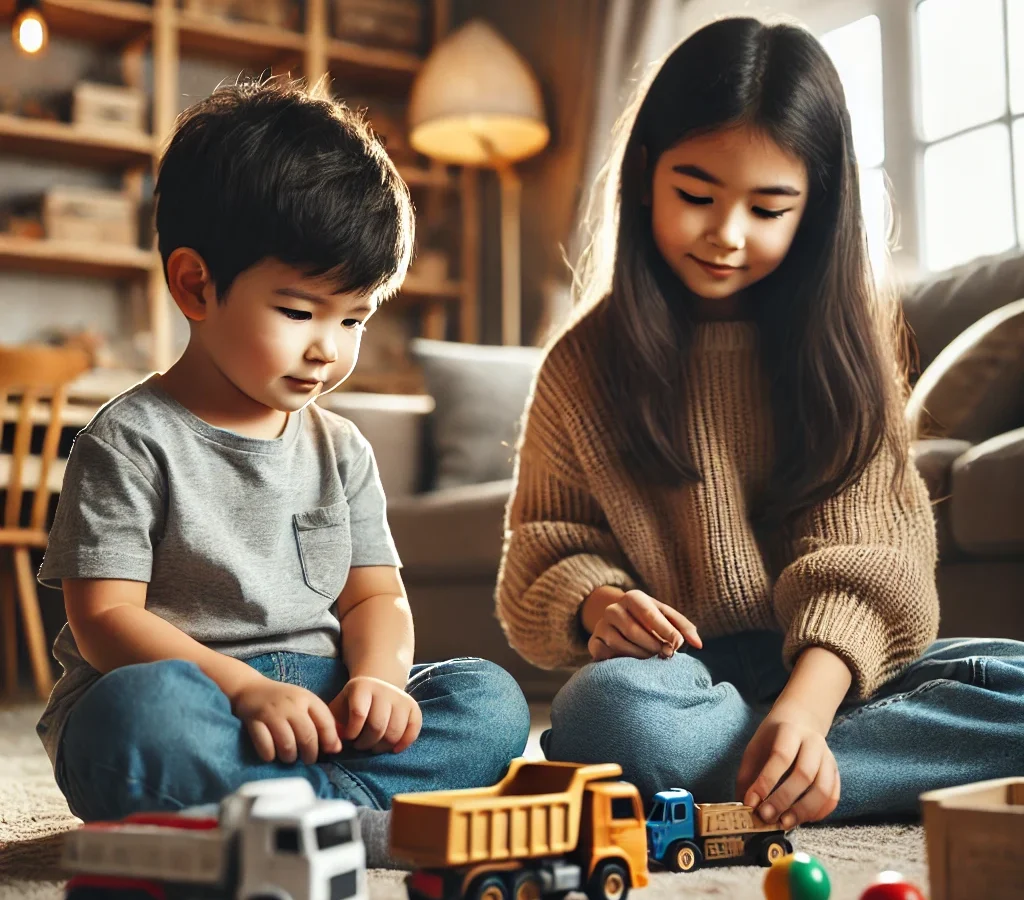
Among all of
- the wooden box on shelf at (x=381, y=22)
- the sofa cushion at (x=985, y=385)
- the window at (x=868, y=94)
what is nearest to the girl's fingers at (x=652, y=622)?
the sofa cushion at (x=985, y=385)

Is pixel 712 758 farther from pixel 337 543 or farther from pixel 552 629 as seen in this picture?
pixel 337 543

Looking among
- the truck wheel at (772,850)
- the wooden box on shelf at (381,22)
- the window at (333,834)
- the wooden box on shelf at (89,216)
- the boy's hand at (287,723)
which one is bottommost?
the truck wheel at (772,850)

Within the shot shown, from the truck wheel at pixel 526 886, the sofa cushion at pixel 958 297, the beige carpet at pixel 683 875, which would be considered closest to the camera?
the truck wheel at pixel 526 886

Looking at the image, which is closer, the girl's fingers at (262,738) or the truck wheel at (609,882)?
the truck wheel at (609,882)

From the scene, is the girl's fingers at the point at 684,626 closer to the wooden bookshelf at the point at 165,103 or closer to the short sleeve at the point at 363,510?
the short sleeve at the point at 363,510

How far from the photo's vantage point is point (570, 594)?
1160 mm

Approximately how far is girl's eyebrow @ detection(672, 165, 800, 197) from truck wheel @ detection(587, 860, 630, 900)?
650mm

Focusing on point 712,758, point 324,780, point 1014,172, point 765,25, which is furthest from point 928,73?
point 324,780

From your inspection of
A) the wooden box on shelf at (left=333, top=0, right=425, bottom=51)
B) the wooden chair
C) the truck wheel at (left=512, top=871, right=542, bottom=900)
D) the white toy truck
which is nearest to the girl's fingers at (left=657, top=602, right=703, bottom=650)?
the truck wheel at (left=512, top=871, right=542, bottom=900)

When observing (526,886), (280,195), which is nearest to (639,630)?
(526,886)

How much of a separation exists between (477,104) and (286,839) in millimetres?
3069

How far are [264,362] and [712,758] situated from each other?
498 millimetres

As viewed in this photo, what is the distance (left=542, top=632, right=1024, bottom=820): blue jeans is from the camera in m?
1.00

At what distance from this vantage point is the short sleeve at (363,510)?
3.44 ft
